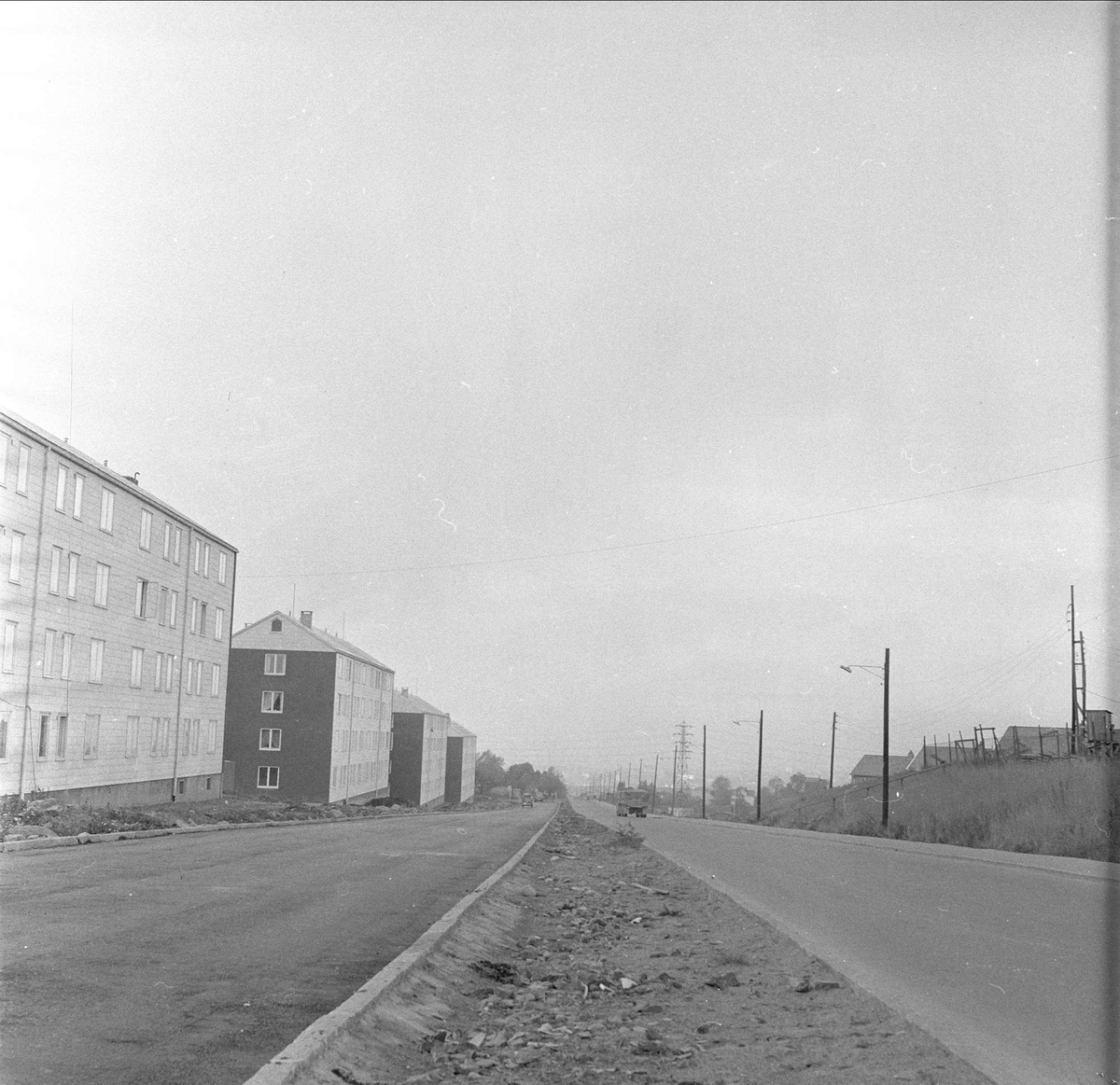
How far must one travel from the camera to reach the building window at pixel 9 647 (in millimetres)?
30409

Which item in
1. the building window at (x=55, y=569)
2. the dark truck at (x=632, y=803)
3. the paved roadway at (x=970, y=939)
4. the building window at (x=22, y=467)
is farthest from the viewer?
the dark truck at (x=632, y=803)

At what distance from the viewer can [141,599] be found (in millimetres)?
41375

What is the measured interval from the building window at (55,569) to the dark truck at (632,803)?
144 feet

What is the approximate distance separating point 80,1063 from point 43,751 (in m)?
30.3

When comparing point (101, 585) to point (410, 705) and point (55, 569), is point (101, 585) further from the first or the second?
point (410, 705)

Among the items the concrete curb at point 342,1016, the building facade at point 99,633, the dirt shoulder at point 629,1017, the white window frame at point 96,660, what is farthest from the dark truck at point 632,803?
the concrete curb at point 342,1016

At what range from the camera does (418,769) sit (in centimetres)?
10025

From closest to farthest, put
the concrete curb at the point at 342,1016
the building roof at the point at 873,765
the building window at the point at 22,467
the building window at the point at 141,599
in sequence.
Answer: the concrete curb at the point at 342,1016 → the building window at the point at 22,467 → the building window at the point at 141,599 → the building roof at the point at 873,765

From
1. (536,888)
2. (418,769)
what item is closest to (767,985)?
(536,888)

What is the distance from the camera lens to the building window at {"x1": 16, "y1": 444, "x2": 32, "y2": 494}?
102ft

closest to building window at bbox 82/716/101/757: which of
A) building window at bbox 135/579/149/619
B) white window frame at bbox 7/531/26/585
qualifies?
building window at bbox 135/579/149/619

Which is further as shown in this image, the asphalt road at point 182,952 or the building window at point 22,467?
the building window at point 22,467

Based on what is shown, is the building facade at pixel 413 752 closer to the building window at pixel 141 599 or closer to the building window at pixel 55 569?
the building window at pixel 141 599

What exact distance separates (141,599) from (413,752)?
61.8m
